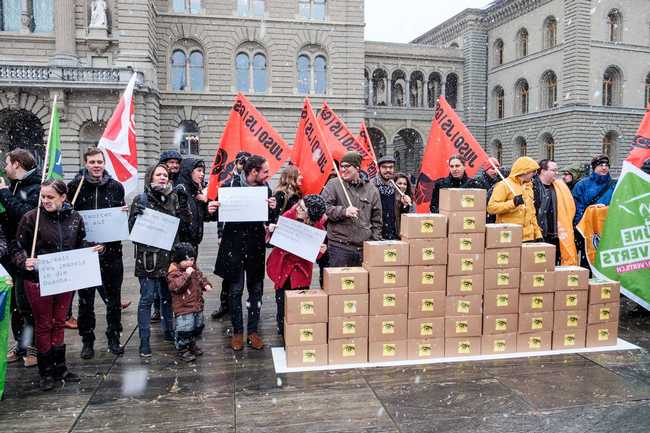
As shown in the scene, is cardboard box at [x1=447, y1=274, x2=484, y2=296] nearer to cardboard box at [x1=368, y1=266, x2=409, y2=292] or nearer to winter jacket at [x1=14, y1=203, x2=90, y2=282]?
cardboard box at [x1=368, y1=266, x2=409, y2=292]

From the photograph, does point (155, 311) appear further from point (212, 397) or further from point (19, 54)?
point (19, 54)

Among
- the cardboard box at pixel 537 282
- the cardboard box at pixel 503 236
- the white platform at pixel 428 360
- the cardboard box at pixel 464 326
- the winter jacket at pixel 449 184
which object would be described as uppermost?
the winter jacket at pixel 449 184

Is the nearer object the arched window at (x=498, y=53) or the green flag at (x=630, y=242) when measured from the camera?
the green flag at (x=630, y=242)

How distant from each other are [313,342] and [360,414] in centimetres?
101

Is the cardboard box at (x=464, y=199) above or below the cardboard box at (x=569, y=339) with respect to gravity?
above

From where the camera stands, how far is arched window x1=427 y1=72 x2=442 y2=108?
38.8 metres

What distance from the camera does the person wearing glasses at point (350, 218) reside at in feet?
16.4

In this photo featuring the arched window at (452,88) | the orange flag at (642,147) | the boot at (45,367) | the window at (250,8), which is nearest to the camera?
the boot at (45,367)

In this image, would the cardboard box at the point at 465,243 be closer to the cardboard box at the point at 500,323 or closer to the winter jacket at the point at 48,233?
the cardboard box at the point at 500,323

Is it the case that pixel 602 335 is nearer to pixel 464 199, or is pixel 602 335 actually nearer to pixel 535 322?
pixel 535 322

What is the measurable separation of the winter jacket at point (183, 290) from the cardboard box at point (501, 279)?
285cm

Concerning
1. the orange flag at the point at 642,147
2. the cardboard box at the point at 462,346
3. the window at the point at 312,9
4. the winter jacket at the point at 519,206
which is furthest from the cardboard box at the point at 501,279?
the window at the point at 312,9

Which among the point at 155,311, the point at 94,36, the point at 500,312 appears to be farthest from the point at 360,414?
the point at 94,36

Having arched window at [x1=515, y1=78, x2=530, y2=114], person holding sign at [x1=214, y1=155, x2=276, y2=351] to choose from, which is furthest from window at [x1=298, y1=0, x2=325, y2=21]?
person holding sign at [x1=214, y1=155, x2=276, y2=351]
